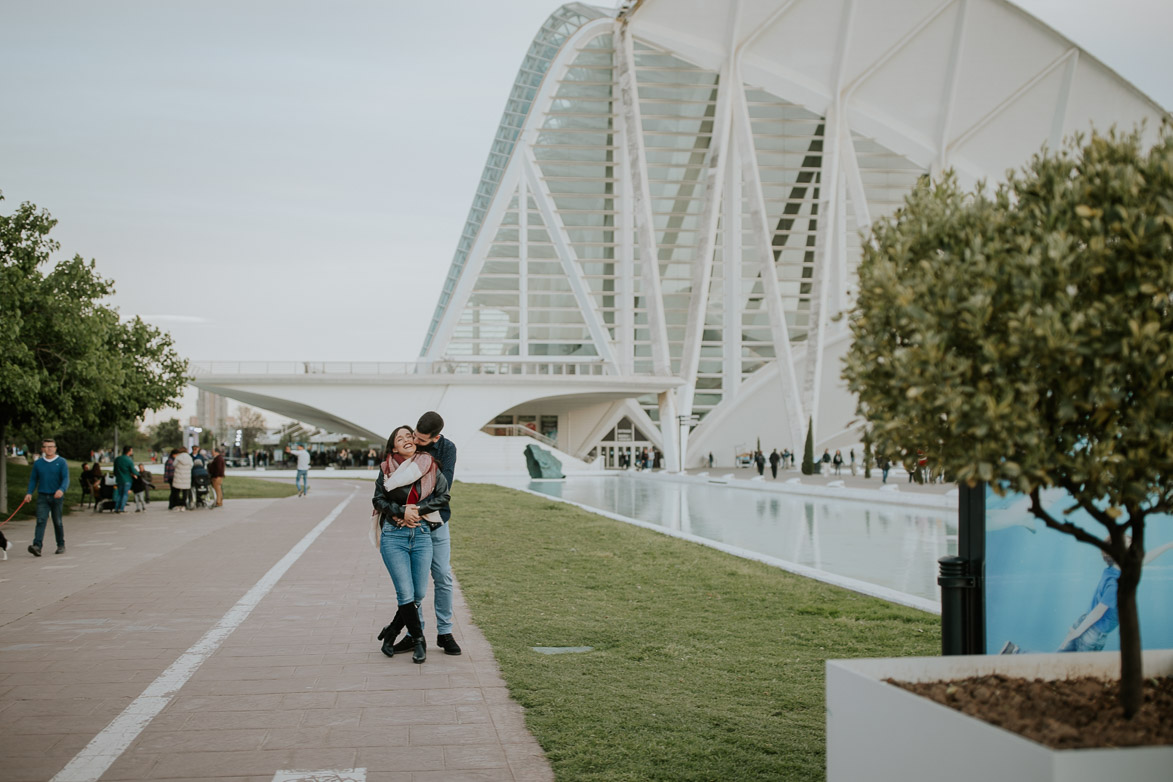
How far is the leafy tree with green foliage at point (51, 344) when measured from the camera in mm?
16656

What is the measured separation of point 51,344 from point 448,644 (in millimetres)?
14990

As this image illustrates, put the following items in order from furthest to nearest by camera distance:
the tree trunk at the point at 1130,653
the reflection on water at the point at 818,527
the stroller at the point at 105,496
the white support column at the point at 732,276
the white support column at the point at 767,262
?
the white support column at the point at 732,276, the white support column at the point at 767,262, the stroller at the point at 105,496, the reflection on water at the point at 818,527, the tree trunk at the point at 1130,653

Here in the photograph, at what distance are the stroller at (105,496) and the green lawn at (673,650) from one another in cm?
1175

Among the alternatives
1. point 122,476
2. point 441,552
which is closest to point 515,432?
point 122,476

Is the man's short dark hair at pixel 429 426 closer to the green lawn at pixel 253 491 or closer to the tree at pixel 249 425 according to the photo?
the green lawn at pixel 253 491

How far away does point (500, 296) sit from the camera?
55.0 metres

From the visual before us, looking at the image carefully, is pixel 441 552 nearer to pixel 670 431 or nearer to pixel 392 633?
pixel 392 633

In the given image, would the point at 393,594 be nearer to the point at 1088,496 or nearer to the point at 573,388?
the point at 1088,496

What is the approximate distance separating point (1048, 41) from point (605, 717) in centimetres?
5079

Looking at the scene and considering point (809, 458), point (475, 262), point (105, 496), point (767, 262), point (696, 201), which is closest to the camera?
point (105, 496)

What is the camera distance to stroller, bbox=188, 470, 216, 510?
2206 cm

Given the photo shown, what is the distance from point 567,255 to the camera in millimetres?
54781

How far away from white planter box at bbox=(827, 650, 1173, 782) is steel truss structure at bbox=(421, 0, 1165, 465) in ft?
138

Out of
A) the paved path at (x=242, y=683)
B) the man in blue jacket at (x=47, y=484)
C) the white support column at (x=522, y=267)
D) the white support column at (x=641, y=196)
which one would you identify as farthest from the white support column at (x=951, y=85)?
the paved path at (x=242, y=683)
